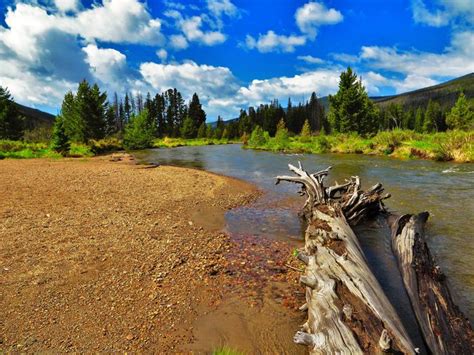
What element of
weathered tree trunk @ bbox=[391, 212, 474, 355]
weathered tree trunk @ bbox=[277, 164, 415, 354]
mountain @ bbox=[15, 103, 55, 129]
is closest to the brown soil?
weathered tree trunk @ bbox=[277, 164, 415, 354]

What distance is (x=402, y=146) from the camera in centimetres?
2820

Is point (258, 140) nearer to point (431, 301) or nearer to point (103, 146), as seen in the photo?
point (103, 146)

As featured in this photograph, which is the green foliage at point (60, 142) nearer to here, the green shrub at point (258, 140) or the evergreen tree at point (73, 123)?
the evergreen tree at point (73, 123)

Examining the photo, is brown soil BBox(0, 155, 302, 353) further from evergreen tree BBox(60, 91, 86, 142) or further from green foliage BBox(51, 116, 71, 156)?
evergreen tree BBox(60, 91, 86, 142)

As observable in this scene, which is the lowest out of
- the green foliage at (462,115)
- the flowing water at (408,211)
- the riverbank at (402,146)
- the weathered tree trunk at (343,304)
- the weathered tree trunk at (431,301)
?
the flowing water at (408,211)

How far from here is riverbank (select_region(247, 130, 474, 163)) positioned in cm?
2248

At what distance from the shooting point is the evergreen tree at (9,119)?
3909cm

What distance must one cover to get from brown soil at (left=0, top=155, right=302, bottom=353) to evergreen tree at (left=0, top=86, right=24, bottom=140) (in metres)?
38.3

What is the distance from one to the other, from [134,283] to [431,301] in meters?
4.38

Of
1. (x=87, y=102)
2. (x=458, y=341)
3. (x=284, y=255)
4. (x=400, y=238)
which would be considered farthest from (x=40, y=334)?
(x=87, y=102)

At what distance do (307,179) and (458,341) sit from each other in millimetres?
6345

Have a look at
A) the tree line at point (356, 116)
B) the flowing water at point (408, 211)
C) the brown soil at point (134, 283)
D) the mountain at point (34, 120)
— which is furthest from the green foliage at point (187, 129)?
the brown soil at point (134, 283)

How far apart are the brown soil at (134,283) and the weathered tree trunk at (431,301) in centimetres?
163

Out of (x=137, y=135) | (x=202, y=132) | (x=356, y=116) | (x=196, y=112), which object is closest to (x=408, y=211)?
(x=356, y=116)
